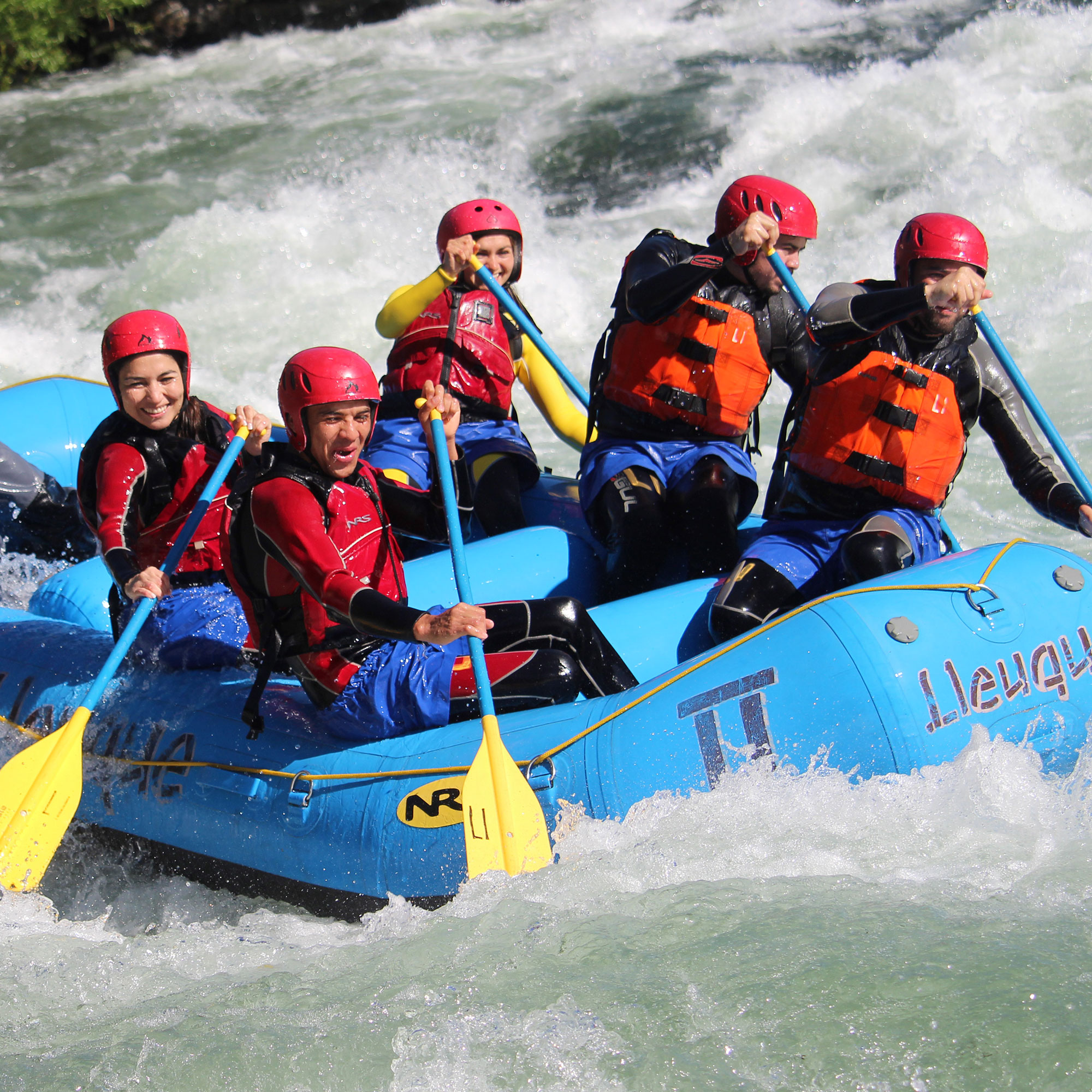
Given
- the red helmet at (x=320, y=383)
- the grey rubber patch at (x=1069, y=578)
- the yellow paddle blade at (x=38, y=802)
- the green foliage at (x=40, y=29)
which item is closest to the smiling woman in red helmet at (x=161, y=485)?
the yellow paddle blade at (x=38, y=802)

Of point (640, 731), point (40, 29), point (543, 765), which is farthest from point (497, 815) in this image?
point (40, 29)

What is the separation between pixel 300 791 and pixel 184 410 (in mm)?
1297

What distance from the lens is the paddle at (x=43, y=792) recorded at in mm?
3477

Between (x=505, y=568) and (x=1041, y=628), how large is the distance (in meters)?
1.64

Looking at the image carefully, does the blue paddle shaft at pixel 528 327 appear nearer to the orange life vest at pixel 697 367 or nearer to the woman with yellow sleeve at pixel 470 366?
the woman with yellow sleeve at pixel 470 366

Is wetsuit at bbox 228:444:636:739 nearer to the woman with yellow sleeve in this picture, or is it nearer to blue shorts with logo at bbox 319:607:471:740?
blue shorts with logo at bbox 319:607:471:740

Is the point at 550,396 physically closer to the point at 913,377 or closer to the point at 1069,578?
the point at 913,377

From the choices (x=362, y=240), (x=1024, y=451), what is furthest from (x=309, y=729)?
(x=362, y=240)

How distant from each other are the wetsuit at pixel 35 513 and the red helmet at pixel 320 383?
7.63 feet

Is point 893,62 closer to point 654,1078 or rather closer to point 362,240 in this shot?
point 362,240

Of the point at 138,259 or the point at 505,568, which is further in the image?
the point at 138,259

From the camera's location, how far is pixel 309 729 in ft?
11.3

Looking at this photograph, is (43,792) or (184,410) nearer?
(43,792)

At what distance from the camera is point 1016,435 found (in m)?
3.74
